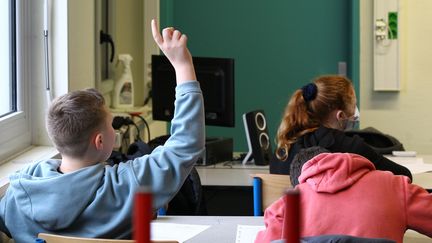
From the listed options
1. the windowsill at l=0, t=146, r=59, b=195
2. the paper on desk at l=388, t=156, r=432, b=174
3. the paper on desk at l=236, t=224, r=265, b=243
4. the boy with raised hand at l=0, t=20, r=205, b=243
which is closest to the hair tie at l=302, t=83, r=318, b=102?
the paper on desk at l=388, t=156, r=432, b=174

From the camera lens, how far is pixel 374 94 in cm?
530

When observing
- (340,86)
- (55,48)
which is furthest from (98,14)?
(340,86)

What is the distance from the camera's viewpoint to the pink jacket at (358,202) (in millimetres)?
1918

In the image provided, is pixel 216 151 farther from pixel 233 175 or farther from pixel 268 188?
pixel 268 188

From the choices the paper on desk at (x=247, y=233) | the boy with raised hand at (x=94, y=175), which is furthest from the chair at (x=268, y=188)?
the boy with raised hand at (x=94, y=175)

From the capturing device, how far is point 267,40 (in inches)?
218

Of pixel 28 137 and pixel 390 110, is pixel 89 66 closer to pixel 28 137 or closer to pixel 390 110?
pixel 28 137

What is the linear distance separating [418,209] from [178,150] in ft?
2.18

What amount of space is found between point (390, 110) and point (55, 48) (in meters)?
2.92

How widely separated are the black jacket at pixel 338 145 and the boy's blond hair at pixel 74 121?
127 centimetres

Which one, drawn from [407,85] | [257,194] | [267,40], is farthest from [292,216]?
[267,40]

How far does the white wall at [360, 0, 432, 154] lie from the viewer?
5.18m

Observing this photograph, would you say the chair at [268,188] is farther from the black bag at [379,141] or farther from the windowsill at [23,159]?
the black bag at [379,141]

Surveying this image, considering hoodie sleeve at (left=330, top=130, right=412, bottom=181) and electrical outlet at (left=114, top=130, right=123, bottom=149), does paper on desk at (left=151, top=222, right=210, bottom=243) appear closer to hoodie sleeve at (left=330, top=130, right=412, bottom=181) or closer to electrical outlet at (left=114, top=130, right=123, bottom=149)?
hoodie sleeve at (left=330, top=130, right=412, bottom=181)
